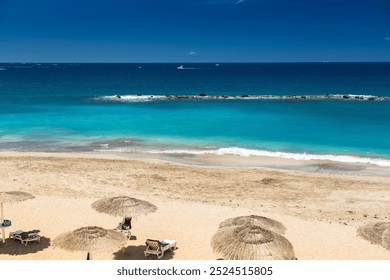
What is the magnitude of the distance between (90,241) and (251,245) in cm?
431

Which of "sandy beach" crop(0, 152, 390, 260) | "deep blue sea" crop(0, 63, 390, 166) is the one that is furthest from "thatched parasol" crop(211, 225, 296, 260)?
"deep blue sea" crop(0, 63, 390, 166)

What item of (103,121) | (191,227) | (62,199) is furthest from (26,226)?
(103,121)

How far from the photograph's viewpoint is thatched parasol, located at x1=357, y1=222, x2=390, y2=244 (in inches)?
455

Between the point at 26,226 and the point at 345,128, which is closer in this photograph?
the point at 26,226

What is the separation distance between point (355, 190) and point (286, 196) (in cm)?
370

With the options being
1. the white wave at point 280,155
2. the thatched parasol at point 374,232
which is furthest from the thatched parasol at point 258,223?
the white wave at point 280,155

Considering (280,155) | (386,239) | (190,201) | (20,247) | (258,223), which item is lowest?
(20,247)

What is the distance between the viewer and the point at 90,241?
11.0m

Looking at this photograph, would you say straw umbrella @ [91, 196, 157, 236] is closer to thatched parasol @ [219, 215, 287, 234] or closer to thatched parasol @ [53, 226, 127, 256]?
thatched parasol @ [53, 226, 127, 256]

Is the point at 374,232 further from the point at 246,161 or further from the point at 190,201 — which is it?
the point at 246,161

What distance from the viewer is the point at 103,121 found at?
43344 mm

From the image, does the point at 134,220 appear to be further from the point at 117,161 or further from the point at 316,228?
the point at 117,161

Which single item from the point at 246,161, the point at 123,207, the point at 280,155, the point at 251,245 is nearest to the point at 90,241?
the point at 123,207

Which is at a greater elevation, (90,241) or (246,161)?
(246,161)
